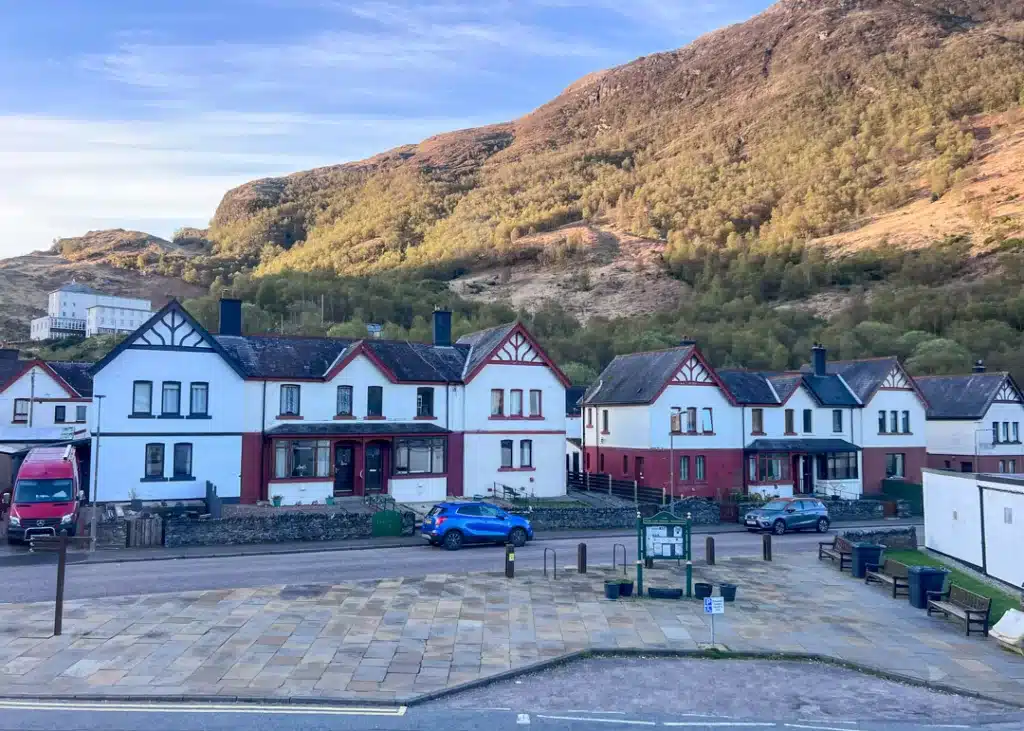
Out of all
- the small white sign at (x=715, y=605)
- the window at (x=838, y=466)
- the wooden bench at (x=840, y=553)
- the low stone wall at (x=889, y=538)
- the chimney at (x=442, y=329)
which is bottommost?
the low stone wall at (x=889, y=538)

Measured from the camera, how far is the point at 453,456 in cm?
4078

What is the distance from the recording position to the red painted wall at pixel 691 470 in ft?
147

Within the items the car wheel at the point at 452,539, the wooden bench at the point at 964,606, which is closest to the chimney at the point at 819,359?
the car wheel at the point at 452,539

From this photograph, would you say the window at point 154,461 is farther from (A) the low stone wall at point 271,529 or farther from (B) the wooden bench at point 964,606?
(B) the wooden bench at point 964,606

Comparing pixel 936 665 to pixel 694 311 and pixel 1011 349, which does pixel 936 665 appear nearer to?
pixel 1011 349

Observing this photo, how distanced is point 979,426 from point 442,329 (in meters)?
36.1

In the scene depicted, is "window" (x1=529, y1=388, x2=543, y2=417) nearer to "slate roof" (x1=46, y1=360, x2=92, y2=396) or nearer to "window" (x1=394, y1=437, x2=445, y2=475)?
"window" (x1=394, y1=437, x2=445, y2=475)

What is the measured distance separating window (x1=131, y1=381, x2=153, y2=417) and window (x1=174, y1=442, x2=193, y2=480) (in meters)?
1.91

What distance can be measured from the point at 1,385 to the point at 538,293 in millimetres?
123222

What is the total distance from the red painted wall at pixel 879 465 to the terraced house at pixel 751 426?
2.5 inches

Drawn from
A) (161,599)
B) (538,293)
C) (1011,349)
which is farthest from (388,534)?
(538,293)

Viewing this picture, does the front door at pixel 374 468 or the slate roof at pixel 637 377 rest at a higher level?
the slate roof at pixel 637 377

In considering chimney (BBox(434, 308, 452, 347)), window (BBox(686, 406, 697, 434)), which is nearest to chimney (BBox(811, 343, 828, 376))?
window (BBox(686, 406, 697, 434))

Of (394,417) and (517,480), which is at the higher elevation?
(394,417)
